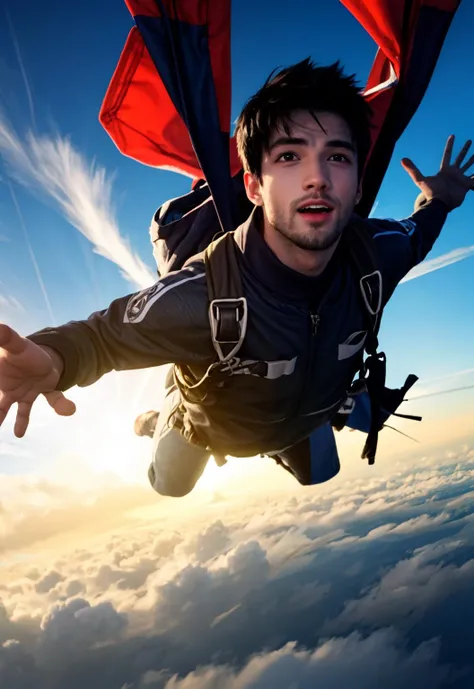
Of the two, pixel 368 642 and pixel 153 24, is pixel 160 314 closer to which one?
pixel 153 24

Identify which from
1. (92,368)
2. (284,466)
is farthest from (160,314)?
(284,466)

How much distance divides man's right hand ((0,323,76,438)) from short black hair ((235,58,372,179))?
1.50 meters

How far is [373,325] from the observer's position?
96.0 inches

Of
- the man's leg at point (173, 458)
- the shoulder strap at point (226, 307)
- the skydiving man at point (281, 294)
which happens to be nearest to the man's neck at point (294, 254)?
the skydiving man at point (281, 294)

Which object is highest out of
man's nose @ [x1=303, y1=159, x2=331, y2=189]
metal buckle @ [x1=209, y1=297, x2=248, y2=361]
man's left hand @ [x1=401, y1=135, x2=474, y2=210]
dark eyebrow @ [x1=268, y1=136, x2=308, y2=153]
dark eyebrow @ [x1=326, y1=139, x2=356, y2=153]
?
man's left hand @ [x1=401, y1=135, x2=474, y2=210]

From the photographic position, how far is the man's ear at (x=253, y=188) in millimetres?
2403

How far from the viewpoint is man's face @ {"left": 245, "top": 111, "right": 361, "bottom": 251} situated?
82.4 inches

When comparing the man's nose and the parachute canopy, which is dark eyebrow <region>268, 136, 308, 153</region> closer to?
the man's nose

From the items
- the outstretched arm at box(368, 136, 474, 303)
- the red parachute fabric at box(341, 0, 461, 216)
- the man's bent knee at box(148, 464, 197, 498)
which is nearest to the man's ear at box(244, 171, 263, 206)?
the outstretched arm at box(368, 136, 474, 303)

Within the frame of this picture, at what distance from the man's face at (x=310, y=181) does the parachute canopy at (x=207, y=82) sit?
565mm

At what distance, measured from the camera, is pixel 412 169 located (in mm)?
3258

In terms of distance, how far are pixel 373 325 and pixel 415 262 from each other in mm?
699

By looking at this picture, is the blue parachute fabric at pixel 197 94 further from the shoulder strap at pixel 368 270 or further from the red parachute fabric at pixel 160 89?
the shoulder strap at pixel 368 270

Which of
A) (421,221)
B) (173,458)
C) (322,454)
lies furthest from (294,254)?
(322,454)
